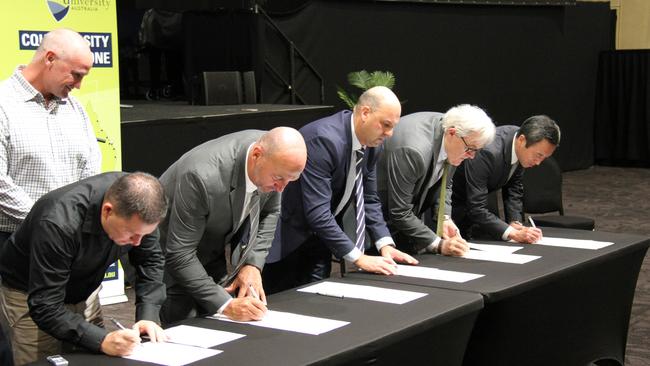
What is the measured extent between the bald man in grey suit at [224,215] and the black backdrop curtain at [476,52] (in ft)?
19.3

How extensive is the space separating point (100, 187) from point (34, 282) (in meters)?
0.29

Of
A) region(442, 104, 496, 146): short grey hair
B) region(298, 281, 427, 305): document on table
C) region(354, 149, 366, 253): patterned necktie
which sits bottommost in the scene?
region(298, 281, 427, 305): document on table

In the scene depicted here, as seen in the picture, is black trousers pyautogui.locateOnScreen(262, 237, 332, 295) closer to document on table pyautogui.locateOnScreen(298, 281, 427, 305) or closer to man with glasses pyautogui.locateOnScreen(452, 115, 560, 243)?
document on table pyautogui.locateOnScreen(298, 281, 427, 305)

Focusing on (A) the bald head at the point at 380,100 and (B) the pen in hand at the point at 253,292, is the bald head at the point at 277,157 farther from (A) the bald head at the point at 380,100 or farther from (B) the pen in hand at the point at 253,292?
(A) the bald head at the point at 380,100

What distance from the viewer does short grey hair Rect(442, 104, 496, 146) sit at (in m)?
3.60

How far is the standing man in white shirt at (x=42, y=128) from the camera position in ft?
9.57

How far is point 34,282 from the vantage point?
2.35 meters

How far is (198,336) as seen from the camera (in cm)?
256

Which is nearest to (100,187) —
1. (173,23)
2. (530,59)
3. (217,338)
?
(217,338)

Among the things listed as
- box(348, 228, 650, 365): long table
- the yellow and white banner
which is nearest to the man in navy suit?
box(348, 228, 650, 365): long table

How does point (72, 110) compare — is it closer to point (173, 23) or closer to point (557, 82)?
point (173, 23)

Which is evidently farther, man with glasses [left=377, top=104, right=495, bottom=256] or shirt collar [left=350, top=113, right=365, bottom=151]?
man with glasses [left=377, top=104, right=495, bottom=256]

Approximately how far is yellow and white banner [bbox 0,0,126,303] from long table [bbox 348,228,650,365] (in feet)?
6.09

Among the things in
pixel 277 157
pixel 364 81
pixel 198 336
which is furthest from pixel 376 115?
pixel 364 81
